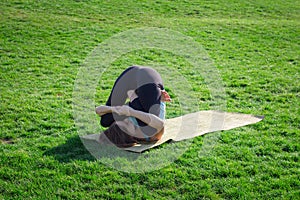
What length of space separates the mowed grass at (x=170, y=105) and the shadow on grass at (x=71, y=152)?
0.02 m

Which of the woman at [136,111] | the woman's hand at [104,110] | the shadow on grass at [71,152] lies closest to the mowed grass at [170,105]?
the shadow on grass at [71,152]

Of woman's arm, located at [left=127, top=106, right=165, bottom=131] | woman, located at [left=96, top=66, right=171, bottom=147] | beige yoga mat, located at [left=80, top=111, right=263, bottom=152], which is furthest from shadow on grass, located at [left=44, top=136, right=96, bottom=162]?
woman's arm, located at [left=127, top=106, right=165, bottom=131]

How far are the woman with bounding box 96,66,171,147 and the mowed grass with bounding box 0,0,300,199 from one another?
48cm

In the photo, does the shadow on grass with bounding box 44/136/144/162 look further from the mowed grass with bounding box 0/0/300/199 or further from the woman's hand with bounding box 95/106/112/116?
the woman's hand with bounding box 95/106/112/116

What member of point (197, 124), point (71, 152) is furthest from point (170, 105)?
point (71, 152)

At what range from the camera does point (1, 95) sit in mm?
7949

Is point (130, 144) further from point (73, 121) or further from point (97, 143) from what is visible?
point (73, 121)

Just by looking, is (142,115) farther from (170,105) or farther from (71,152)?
(170,105)

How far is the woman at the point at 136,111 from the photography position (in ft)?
18.7

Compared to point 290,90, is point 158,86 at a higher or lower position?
higher

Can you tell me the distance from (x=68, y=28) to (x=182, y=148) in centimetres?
960

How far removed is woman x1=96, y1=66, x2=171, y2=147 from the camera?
224 inches

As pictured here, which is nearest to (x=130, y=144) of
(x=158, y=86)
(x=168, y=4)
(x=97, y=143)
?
(x=97, y=143)

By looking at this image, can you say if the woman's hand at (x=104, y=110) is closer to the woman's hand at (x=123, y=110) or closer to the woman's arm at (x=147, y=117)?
the woman's hand at (x=123, y=110)
